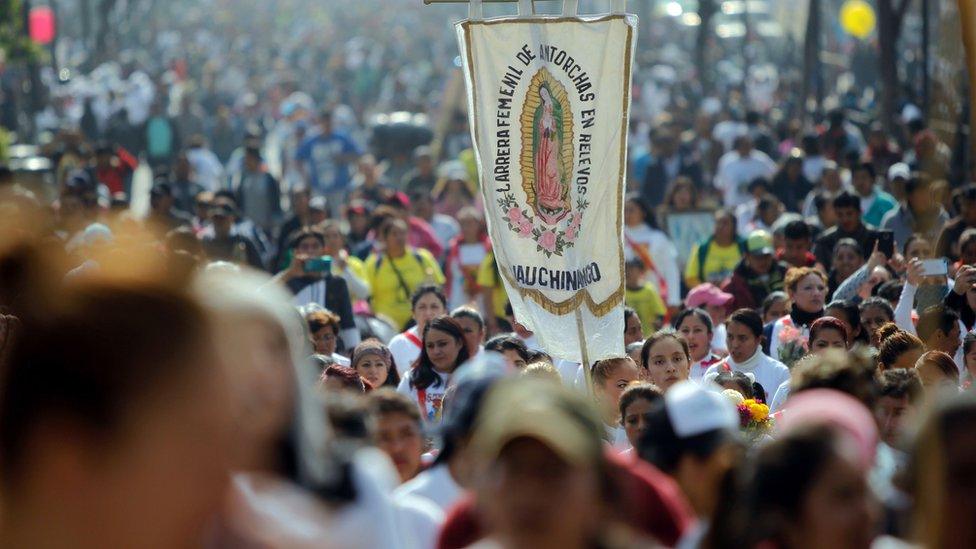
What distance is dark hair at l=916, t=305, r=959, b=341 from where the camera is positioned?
341 inches

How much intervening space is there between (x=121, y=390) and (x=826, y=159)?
56.5 feet

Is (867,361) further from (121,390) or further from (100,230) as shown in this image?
(100,230)

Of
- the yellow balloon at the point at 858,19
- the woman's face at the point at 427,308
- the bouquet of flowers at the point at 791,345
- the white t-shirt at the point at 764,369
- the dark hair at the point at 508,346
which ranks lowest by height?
the yellow balloon at the point at 858,19

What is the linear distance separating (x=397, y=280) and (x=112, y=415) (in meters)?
10.2

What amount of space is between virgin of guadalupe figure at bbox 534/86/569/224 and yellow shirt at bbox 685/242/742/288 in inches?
185

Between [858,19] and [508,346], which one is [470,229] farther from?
[858,19]

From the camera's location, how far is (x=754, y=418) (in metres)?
6.69

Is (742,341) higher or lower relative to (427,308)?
higher

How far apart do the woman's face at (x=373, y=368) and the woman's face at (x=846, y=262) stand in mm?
3726

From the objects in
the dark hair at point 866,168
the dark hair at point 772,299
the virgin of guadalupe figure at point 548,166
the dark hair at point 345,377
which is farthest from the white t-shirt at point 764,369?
the dark hair at point 866,168

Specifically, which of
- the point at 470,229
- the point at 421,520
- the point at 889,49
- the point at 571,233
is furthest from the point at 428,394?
the point at 889,49

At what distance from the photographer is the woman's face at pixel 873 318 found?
880 centimetres

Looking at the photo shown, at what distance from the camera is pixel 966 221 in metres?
11.7

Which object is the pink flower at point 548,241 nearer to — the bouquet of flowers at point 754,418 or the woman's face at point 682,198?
the bouquet of flowers at point 754,418
